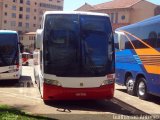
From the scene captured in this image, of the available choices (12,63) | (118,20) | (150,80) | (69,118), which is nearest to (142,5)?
(118,20)

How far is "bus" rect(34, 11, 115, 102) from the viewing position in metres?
12.7

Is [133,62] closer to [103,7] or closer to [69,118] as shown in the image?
[69,118]

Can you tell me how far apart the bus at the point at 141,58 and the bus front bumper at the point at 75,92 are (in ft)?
6.02

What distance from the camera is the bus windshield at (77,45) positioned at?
502 inches

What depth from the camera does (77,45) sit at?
1292 cm

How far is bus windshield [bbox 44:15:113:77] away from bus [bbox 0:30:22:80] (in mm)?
7806

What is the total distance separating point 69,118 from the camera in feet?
35.1

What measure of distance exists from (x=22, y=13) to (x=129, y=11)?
159 feet

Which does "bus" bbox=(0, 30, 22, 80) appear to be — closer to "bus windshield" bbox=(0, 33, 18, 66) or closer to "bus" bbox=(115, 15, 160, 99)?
"bus windshield" bbox=(0, 33, 18, 66)

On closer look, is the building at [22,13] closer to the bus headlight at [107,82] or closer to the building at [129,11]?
the building at [129,11]

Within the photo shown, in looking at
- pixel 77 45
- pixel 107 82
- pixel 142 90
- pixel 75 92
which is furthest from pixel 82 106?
pixel 142 90

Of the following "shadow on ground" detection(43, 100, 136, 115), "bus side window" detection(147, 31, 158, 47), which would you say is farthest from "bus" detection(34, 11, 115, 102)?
"bus side window" detection(147, 31, 158, 47)

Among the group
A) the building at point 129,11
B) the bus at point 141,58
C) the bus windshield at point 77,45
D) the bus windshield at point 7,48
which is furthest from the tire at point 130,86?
the building at point 129,11

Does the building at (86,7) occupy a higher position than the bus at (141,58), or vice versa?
the building at (86,7)
